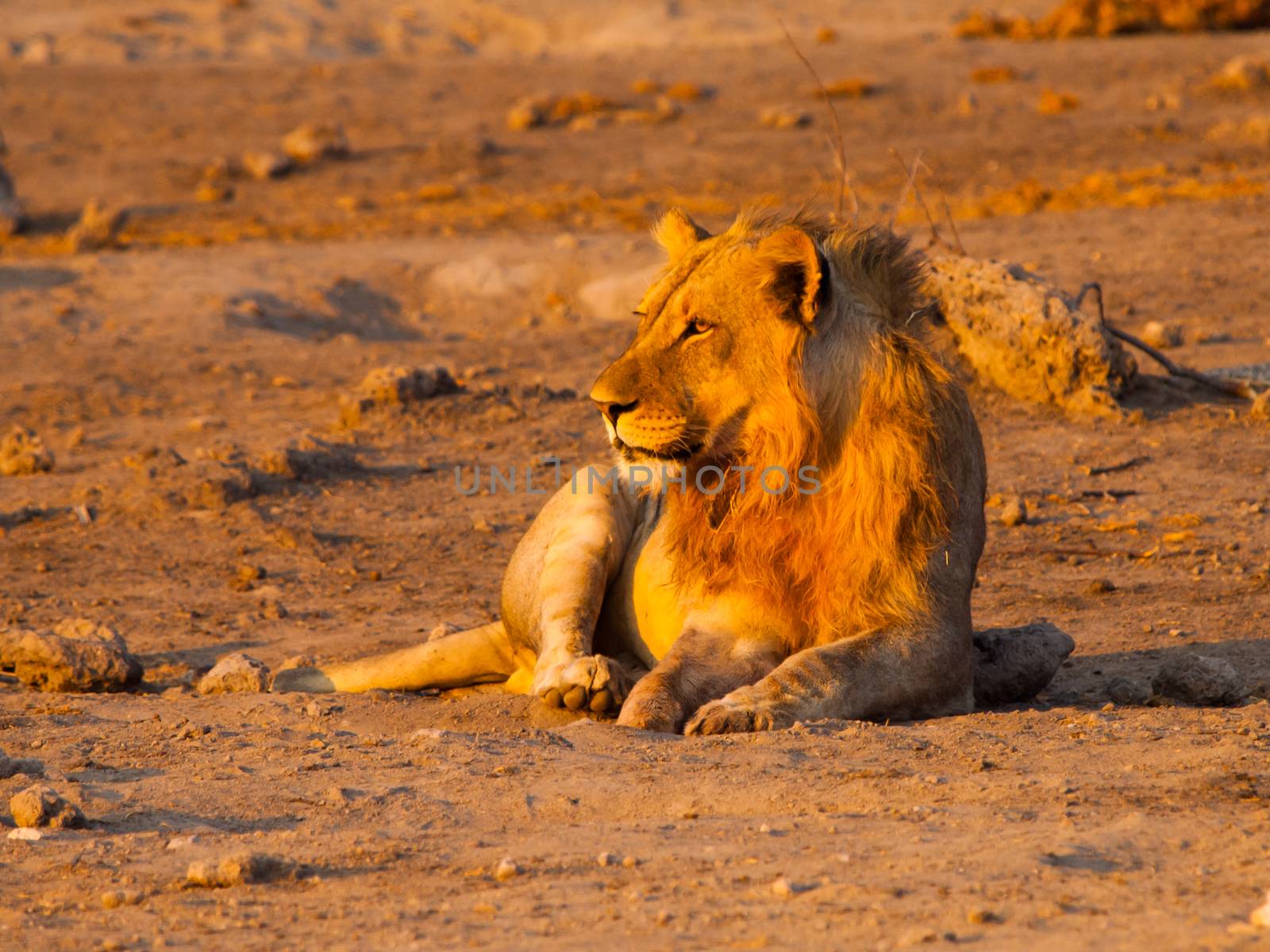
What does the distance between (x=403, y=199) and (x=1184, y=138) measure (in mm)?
8272

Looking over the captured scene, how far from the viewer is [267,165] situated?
2002cm

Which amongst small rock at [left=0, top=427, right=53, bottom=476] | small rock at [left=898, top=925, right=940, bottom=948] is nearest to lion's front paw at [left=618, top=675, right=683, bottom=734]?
small rock at [left=898, top=925, right=940, bottom=948]

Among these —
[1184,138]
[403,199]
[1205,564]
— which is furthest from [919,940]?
[1184,138]

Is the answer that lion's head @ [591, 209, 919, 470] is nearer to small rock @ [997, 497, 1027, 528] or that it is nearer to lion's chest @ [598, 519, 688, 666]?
lion's chest @ [598, 519, 688, 666]

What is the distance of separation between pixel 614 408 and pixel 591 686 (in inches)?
35.6

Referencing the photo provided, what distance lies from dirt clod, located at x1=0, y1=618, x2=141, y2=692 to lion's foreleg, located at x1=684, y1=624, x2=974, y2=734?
2641 mm

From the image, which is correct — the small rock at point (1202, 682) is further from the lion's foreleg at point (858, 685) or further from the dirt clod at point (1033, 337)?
the dirt clod at point (1033, 337)

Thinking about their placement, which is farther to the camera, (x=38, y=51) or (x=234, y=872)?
(x=38, y=51)

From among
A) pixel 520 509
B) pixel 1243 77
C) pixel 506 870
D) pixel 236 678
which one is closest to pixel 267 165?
pixel 520 509

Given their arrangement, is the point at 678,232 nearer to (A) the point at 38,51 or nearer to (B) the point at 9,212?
(B) the point at 9,212

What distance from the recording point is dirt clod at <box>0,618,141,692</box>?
6922 mm

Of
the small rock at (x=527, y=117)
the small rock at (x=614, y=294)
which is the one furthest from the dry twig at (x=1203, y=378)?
the small rock at (x=527, y=117)

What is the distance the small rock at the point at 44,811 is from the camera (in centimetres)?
436

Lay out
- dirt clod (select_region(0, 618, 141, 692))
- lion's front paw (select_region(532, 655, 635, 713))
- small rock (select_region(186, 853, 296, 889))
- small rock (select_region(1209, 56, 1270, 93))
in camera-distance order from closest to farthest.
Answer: small rock (select_region(186, 853, 296, 889)), lion's front paw (select_region(532, 655, 635, 713)), dirt clod (select_region(0, 618, 141, 692)), small rock (select_region(1209, 56, 1270, 93))
